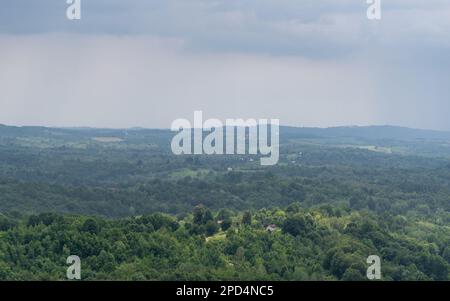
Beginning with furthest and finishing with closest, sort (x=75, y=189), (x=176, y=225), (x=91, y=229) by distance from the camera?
(x=75, y=189) → (x=176, y=225) → (x=91, y=229)

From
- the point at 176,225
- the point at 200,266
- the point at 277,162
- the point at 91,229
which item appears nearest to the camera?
the point at 200,266

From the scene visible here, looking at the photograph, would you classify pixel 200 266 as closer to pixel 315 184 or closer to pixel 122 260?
pixel 122 260

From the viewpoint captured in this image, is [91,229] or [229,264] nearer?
[229,264]

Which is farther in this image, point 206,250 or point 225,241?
point 225,241

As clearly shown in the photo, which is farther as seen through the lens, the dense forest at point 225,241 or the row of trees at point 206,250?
the dense forest at point 225,241

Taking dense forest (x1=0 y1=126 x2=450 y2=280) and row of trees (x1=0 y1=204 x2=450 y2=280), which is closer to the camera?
row of trees (x1=0 y1=204 x2=450 y2=280)
